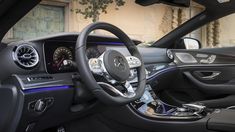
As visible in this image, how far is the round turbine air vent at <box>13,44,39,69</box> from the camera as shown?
1869 millimetres

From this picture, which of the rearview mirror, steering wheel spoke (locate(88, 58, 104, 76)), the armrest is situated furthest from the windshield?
steering wheel spoke (locate(88, 58, 104, 76))

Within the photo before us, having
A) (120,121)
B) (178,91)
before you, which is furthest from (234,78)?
(120,121)

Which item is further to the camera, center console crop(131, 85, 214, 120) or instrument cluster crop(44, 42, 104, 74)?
center console crop(131, 85, 214, 120)

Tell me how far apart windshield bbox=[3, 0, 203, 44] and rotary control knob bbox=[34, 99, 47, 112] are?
13.6 ft

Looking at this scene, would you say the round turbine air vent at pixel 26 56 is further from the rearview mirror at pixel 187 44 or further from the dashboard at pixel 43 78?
the rearview mirror at pixel 187 44

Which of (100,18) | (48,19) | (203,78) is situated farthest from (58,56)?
(100,18)

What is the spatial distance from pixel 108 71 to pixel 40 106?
376 millimetres

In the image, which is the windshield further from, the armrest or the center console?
the armrest

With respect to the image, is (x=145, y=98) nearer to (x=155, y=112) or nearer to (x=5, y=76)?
(x=155, y=112)

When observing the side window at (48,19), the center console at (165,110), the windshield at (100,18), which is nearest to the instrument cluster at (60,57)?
the center console at (165,110)

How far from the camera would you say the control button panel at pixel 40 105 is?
73.1 inches

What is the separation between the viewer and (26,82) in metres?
1.83

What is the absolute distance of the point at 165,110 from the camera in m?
2.72

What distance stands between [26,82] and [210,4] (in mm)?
1550
